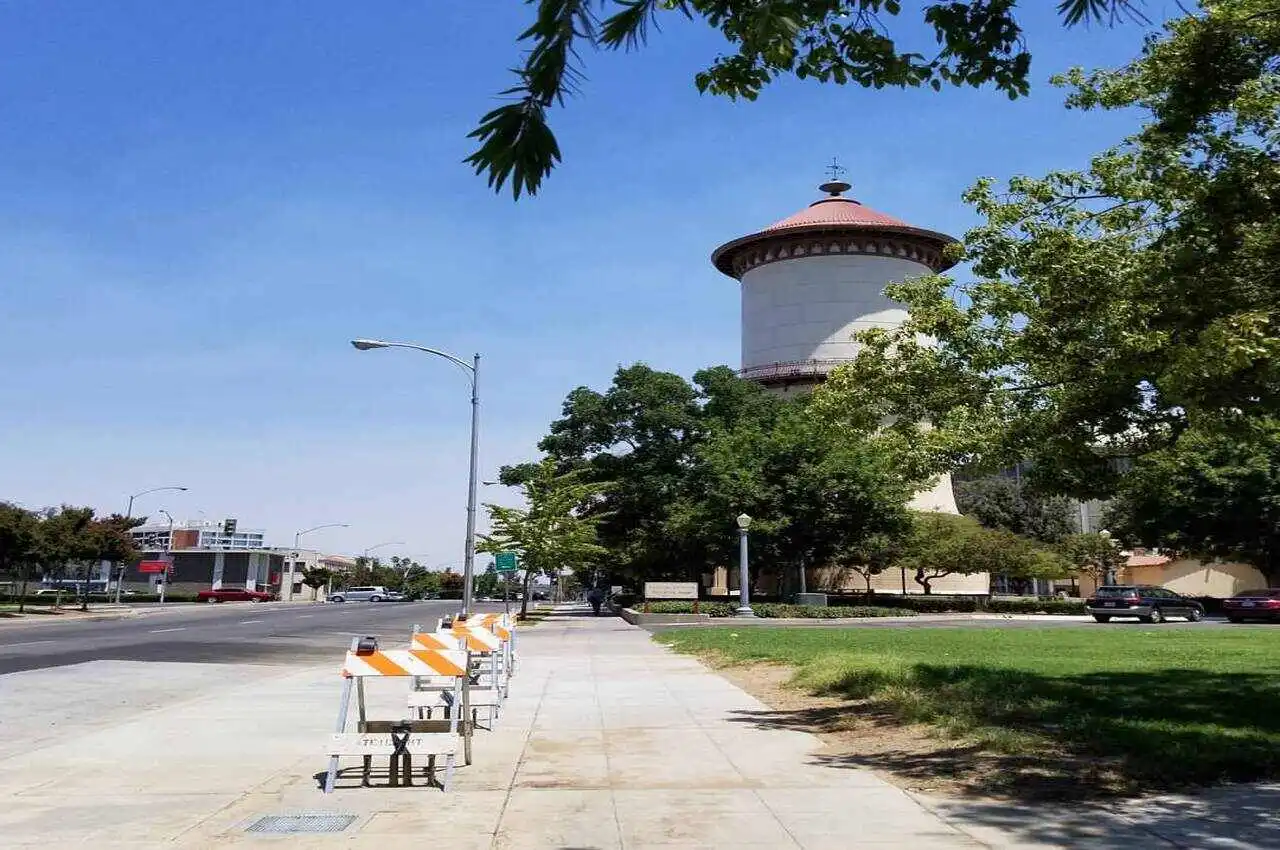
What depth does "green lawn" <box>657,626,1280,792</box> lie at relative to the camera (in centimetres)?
768

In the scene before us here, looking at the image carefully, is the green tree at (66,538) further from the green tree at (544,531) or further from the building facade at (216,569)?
the building facade at (216,569)

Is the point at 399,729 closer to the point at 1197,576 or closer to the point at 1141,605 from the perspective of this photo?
the point at 1141,605

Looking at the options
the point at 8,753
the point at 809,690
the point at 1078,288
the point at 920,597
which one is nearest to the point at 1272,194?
the point at 1078,288

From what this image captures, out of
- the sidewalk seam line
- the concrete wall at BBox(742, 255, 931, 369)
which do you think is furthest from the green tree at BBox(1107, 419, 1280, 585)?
the sidewalk seam line

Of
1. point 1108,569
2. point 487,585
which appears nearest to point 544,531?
point 1108,569

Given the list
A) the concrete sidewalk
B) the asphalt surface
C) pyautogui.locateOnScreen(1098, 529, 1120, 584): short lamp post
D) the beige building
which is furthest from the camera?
the beige building

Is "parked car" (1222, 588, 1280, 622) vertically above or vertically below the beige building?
below

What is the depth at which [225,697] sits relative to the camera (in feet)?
42.8

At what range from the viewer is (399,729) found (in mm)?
7500

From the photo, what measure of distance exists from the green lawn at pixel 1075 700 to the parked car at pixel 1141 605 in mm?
16173

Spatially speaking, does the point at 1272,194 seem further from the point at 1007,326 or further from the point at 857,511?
the point at 857,511

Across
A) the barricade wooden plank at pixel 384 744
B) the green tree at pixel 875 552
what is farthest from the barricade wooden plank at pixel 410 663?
the green tree at pixel 875 552

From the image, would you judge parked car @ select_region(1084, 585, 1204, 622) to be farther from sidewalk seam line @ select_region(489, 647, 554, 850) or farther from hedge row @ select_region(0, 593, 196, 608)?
hedge row @ select_region(0, 593, 196, 608)

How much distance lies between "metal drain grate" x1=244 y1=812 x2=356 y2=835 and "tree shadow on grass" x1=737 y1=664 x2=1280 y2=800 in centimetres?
397
